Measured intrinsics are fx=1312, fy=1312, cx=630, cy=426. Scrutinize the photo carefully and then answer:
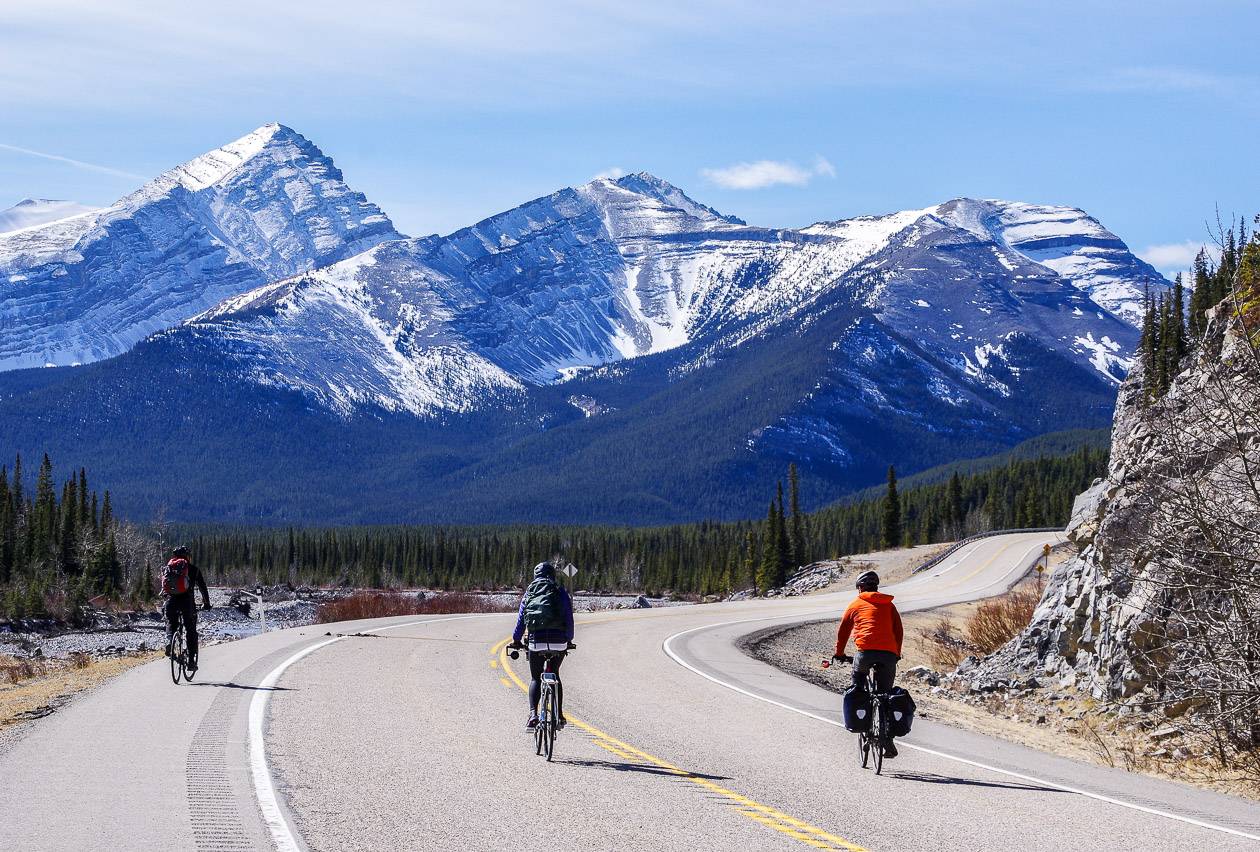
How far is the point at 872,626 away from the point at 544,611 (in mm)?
3692

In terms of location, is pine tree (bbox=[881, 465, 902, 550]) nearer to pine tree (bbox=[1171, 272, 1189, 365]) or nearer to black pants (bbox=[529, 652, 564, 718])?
pine tree (bbox=[1171, 272, 1189, 365])

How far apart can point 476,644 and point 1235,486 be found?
62.4ft

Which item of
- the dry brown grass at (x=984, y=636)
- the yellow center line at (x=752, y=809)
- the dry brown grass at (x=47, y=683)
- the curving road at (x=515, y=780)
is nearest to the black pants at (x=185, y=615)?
the curving road at (x=515, y=780)

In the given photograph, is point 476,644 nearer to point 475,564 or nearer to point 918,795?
point 918,795

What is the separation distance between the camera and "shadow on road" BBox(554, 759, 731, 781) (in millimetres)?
13344

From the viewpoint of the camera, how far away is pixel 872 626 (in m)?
14.7

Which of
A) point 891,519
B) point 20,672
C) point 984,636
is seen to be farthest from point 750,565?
point 20,672

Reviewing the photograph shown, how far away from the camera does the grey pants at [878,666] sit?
47.8ft

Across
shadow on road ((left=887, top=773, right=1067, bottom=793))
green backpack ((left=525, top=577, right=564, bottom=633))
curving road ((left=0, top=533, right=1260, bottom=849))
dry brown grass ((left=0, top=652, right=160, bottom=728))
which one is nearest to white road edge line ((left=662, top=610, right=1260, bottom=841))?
curving road ((left=0, top=533, right=1260, bottom=849))

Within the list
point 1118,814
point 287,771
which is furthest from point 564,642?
point 1118,814

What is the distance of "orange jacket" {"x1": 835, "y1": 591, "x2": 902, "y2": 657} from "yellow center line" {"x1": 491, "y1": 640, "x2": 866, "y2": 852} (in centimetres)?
233

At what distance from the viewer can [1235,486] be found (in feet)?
54.3

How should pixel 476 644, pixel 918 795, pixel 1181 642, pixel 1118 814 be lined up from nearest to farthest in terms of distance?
pixel 1118 814, pixel 918 795, pixel 1181 642, pixel 476 644

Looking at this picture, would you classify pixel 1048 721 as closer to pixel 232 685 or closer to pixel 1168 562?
pixel 1168 562
